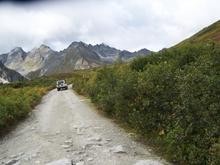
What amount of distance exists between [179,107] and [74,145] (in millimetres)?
4498

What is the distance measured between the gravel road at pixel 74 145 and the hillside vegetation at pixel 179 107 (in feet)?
2.59

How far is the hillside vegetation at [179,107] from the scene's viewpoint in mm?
11852

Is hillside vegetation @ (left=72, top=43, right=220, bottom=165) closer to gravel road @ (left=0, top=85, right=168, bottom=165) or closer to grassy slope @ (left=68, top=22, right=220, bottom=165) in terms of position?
grassy slope @ (left=68, top=22, right=220, bottom=165)

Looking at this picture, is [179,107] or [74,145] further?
[74,145]

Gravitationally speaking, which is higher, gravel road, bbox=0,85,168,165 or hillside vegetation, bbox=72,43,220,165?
hillside vegetation, bbox=72,43,220,165

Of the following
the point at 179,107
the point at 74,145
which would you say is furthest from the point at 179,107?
the point at 74,145

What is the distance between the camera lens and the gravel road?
1337 centimetres

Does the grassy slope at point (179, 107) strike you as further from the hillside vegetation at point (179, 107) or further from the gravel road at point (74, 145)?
the gravel road at point (74, 145)

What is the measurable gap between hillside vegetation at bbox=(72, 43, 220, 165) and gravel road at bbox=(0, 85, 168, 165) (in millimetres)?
789

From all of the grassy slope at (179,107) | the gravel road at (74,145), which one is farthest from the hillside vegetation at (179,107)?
the gravel road at (74,145)

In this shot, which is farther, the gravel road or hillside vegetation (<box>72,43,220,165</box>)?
the gravel road

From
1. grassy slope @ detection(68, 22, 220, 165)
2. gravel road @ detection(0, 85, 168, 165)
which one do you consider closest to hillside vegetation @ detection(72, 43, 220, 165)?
grassy slope @ detection(68, 22, 220, 165)

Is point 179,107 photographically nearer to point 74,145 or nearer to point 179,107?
point 179,107

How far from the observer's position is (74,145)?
1568 centimetres
